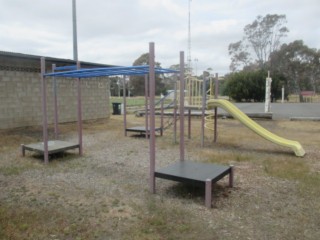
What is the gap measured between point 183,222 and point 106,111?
999 cm

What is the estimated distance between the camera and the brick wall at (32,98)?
8.69 m

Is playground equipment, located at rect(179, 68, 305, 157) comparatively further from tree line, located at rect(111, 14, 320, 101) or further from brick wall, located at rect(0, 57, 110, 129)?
tree line, located at rect(111, 14, 320, 101)

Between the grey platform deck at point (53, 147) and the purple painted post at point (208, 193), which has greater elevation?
the grey platform deck at point (53, 147)

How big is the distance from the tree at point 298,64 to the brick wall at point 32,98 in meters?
33.0

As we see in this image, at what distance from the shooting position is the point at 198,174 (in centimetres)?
366

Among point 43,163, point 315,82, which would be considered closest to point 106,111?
point 43,163

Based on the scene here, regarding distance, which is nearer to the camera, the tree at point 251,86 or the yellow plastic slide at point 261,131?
the yellow plastic slide at point 261,131

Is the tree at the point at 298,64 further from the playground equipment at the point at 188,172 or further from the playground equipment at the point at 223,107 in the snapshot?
the playground equipment at the point at 188,172

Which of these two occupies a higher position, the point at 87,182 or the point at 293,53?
the point at 293,53

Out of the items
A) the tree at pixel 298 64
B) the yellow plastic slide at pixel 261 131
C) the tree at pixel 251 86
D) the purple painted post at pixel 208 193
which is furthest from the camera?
the tree at pixel 298 64

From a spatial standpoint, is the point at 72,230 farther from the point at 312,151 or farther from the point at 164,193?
the point at 312,151

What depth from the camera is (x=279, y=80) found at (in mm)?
34219

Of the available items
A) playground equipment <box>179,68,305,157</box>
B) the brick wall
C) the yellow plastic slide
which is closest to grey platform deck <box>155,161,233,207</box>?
playground equipment <box>179,68,305,157</box>

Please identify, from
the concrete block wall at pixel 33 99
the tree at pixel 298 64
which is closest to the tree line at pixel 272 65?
the tree at pixel 298 64
